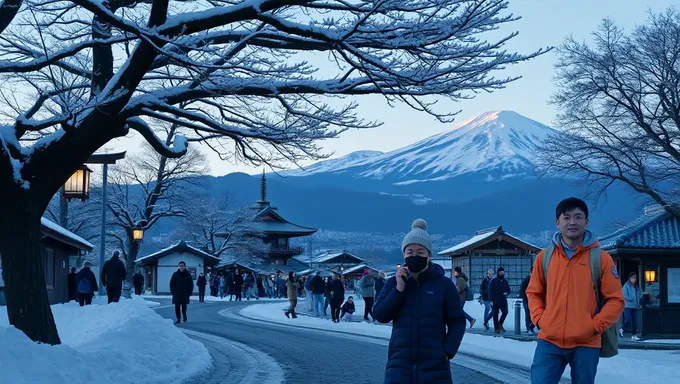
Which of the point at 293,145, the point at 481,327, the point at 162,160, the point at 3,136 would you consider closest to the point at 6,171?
the point at 3,136

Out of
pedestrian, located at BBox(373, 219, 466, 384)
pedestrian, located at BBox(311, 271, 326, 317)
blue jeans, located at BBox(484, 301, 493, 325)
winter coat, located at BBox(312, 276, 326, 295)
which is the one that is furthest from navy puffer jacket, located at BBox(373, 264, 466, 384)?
winter coat, located at BBox(312, 276, 326, 295)

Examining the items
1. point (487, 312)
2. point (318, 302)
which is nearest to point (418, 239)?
point (487, 312)

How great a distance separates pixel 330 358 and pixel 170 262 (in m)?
54.8

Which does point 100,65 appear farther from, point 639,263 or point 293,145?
point 639,263

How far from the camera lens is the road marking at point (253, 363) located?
1241 centimetres

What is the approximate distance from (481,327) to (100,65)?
59.1 ft

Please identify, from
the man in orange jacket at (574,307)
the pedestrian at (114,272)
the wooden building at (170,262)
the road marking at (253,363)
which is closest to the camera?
the man in orange jacket at (574,307)

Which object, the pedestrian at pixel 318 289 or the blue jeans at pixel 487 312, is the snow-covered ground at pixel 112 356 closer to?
the blue jeans at pixel 487 312

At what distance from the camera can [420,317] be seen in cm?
589

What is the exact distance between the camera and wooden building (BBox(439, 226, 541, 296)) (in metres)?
52.9

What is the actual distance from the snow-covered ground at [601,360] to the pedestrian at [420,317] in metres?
7.53

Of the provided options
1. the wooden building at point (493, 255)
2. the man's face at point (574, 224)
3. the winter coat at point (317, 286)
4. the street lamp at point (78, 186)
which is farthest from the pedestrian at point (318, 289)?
the man's face at point (574, 224)

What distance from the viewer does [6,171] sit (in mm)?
10469

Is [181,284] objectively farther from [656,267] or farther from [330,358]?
[656,267]
